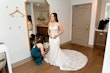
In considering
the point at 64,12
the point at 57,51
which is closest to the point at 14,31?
the point at 57,51

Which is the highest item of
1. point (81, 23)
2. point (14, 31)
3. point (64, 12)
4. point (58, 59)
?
point (64, 12)

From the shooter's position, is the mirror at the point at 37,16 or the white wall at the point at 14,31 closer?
the white wall at the point at 14,31

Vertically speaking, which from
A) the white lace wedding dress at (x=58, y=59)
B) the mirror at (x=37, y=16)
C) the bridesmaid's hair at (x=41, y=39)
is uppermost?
the mirror at (x=37, y=16)

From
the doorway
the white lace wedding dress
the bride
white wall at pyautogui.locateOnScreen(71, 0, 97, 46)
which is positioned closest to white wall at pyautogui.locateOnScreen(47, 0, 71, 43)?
the doorway

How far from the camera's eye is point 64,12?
432cm

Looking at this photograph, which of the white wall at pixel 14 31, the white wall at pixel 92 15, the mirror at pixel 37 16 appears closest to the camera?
the white wall at pixel 14 31

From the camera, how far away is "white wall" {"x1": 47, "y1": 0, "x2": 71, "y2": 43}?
12.3 ft

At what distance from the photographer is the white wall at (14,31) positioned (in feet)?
7.95

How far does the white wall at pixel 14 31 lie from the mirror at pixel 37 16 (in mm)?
251

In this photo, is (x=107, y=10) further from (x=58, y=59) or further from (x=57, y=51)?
(x=58, y=59)

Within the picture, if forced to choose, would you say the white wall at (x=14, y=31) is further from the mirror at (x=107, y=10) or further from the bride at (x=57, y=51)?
the mirror at (x=107, y=10)

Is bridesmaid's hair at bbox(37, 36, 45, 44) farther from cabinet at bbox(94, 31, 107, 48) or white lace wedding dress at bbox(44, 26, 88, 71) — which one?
cabinet at bbox(94, 31, 107, 48)

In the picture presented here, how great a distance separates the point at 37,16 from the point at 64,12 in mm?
1516

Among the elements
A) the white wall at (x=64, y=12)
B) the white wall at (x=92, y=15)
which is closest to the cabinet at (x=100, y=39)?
the white wall at (x=92, y=15)
